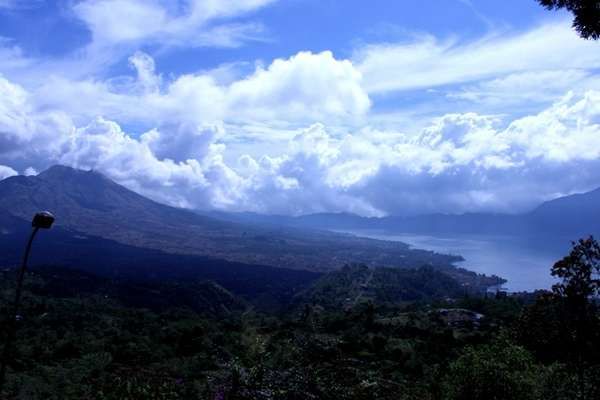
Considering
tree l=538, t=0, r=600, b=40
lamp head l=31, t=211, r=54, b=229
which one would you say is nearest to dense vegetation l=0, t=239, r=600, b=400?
lamp head l=31, t=211, r=54, b=229

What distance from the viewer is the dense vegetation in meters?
9.83

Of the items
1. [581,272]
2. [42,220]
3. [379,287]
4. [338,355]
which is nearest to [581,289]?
[581,272]

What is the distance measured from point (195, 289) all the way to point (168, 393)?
82.1m

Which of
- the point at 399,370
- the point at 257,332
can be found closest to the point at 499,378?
the point at 399,370

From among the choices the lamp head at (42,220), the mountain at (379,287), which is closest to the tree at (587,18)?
the lamp head at (42,220)

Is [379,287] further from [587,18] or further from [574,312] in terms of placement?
[587,18]

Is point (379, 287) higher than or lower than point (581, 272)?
lower

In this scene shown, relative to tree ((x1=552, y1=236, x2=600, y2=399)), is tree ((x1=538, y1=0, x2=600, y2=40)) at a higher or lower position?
higher

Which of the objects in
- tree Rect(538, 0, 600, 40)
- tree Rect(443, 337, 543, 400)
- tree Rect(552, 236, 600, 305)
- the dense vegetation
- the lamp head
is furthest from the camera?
tree Rect(443, 337, 543, 400)

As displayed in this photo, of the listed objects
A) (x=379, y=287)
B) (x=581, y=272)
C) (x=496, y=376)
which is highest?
(x=581, y=272)

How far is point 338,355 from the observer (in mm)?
27453

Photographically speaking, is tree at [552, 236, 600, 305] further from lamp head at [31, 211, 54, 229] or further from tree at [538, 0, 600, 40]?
lamp head at [31, 211, 54, 229]

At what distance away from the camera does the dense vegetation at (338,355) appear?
32.2ft

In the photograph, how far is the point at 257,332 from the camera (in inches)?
1478
